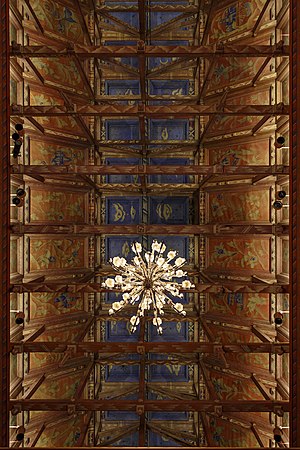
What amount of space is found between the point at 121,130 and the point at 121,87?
990 mm

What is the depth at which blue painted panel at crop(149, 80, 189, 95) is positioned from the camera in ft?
27.1

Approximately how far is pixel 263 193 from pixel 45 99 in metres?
4.83

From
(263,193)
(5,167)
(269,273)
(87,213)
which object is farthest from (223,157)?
(5,167)

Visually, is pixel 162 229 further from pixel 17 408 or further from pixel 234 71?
pixel 234 71

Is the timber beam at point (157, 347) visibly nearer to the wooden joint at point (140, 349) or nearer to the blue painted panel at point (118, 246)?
the wooden joint at point (140, 349)

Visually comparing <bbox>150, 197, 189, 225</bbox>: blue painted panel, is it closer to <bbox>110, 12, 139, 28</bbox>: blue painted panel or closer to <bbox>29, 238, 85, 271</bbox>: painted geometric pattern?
<bbox>29, 238, 85, 271</bbox>: painted geometric pattern

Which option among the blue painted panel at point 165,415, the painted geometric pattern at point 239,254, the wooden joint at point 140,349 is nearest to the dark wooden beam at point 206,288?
the wooden joint at point 140,349

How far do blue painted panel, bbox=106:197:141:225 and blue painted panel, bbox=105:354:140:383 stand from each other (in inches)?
145

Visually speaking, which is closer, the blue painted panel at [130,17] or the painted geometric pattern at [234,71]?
the painted geometric pattern at [234,71]

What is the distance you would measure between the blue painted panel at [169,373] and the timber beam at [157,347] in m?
4.08

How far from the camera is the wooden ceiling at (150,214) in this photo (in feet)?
21.0

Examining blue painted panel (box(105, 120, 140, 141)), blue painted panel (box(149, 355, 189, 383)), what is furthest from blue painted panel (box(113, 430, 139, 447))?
blue painted panel (box(105, 120, 140, 141))

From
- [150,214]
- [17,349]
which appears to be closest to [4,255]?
[17,349]

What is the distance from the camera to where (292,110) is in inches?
190
